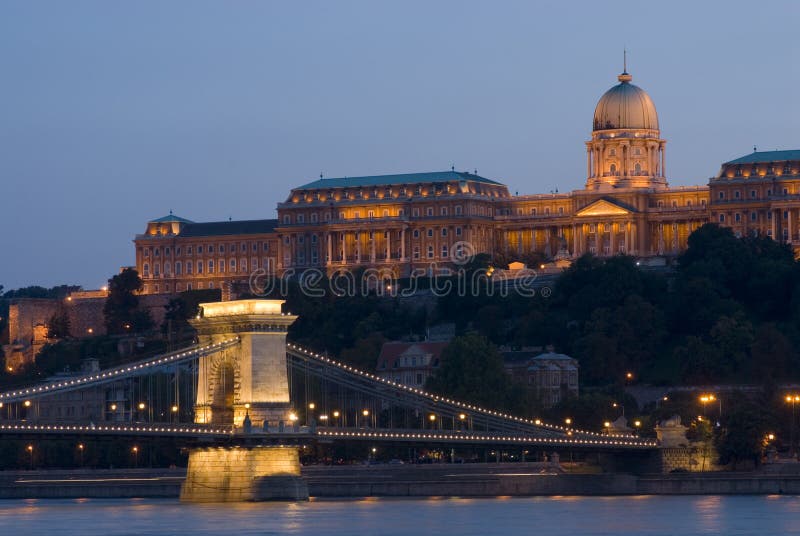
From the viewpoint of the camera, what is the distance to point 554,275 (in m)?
153

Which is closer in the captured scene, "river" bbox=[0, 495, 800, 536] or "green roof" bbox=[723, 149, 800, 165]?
"river" bbox=[0, 495, 800, 536]

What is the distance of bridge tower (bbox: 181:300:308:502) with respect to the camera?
8419cm

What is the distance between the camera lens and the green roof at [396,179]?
16862cm

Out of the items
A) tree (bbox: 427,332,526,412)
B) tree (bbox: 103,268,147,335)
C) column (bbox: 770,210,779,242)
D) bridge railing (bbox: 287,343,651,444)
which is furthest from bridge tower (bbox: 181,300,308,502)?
tree (bbox: 103,268,147,335)

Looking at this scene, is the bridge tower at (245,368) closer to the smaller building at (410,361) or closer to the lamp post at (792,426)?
the lamp post at (792,426)

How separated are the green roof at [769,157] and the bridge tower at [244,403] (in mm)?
75888

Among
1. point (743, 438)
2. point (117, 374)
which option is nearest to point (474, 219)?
point (743, 438)

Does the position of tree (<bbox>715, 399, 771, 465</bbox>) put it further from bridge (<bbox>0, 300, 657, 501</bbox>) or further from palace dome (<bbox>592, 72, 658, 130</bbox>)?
palace dome (<bbox>592, 72, 658, 130</bbox>)

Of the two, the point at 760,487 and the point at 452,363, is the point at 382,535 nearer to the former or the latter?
the point at 760,487

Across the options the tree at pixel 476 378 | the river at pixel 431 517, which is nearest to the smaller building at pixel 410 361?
the tree at pixel 476 378

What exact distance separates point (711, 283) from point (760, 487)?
45.2 metres

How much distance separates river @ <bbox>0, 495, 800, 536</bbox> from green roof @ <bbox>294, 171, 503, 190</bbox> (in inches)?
3063

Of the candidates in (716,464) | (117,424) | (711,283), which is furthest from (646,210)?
(117,424)

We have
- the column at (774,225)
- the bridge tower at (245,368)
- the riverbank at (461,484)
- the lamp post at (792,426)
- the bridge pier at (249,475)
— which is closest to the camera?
the bridge pier at (249,475)
